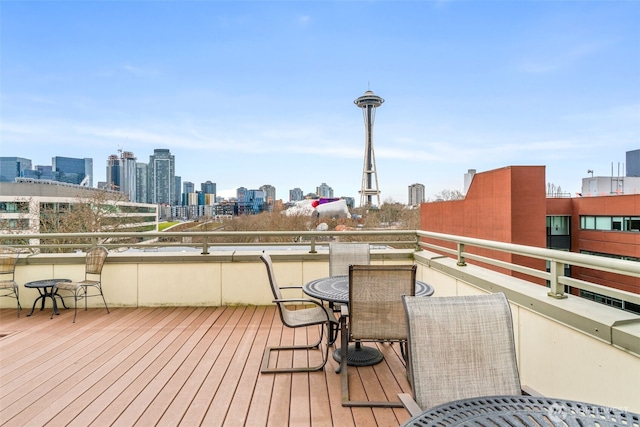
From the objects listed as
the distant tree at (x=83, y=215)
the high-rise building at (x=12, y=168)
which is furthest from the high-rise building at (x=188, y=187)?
the distant tree at (x=83, y=215)

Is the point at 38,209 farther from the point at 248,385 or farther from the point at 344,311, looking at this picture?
the point at 344,311

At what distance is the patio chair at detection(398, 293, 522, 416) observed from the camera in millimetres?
1415

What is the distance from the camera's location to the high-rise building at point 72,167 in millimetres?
26019

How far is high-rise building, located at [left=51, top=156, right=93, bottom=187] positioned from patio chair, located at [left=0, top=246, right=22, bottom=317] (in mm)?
24921

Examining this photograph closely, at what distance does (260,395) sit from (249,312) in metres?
2.09

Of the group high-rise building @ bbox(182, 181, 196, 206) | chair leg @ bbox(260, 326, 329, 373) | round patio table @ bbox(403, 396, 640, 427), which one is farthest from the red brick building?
high-rise building @ bbox(182, 181, 196, 206)

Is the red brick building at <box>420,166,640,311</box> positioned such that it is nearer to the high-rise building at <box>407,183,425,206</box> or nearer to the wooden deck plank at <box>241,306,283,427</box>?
the high-rise building at <box>407,183,425,206</box>

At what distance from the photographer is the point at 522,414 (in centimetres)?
109

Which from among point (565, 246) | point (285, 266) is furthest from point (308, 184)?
point (285, 266)

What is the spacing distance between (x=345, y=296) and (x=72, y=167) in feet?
109

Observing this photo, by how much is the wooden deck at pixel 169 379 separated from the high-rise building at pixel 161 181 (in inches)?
1268

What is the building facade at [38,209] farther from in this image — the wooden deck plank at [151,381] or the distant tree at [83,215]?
the wooden deck plank at [151,381]

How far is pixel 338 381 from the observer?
2596 millimetres

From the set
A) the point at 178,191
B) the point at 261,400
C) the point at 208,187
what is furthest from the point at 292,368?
the point at 208,187
